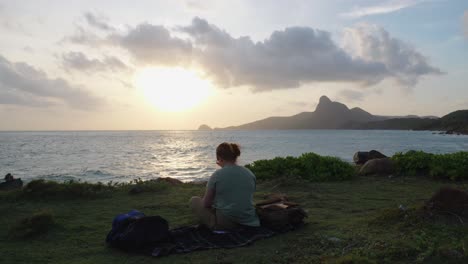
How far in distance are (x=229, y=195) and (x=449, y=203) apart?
348cm

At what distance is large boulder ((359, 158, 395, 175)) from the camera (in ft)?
42.1

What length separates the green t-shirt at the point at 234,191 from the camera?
601 centimetres

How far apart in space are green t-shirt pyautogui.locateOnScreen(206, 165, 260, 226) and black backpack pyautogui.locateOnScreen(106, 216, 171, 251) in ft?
3.25

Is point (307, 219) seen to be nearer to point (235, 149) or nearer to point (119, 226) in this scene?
point (235, 149)

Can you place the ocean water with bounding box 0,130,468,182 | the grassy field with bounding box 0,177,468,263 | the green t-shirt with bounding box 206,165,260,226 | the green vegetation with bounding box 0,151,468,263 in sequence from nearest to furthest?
the grassy field with bounding box 0,177,468,263 < the green vegetation with bounding box 0,151,468,263 < the green t-shirt with bounding box 206,165,260,226 < the ocean water with bounding box 0,130,468,182

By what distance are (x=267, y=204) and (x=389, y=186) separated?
5.62 meters

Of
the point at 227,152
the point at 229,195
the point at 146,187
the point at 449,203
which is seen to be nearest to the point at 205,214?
the point at 229,195

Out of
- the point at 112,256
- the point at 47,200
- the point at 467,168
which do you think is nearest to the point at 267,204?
the point at 112,256

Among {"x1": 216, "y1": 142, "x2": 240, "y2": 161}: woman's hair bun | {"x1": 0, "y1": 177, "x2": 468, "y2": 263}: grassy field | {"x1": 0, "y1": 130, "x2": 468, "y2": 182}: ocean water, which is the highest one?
{"x1": 216, "y1": 142, "x2": 240, "y2": 161}: woman's hair bun

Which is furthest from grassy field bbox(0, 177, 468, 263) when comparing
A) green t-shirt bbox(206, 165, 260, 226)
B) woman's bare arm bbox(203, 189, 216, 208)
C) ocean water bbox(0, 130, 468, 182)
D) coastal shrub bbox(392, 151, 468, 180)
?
ocean water bbox(0, 130, 468, 182)

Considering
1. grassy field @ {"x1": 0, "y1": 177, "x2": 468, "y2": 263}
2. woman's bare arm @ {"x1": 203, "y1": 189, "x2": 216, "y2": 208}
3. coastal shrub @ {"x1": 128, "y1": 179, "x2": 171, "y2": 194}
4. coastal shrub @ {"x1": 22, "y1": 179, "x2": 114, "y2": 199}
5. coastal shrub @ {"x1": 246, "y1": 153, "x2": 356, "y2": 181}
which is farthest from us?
coastal shrub @ {"x1": 246, "y1": 153, "x2": 356, "y2": 181}

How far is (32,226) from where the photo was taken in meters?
6.36

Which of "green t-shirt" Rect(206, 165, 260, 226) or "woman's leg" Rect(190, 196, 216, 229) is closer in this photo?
"green t-shirt" Rect(206, 165, 260, 226)

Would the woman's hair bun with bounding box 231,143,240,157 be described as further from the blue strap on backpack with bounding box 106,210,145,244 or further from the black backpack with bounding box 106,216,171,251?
the blue strap on backpack with bounding box 106,210,145,244
